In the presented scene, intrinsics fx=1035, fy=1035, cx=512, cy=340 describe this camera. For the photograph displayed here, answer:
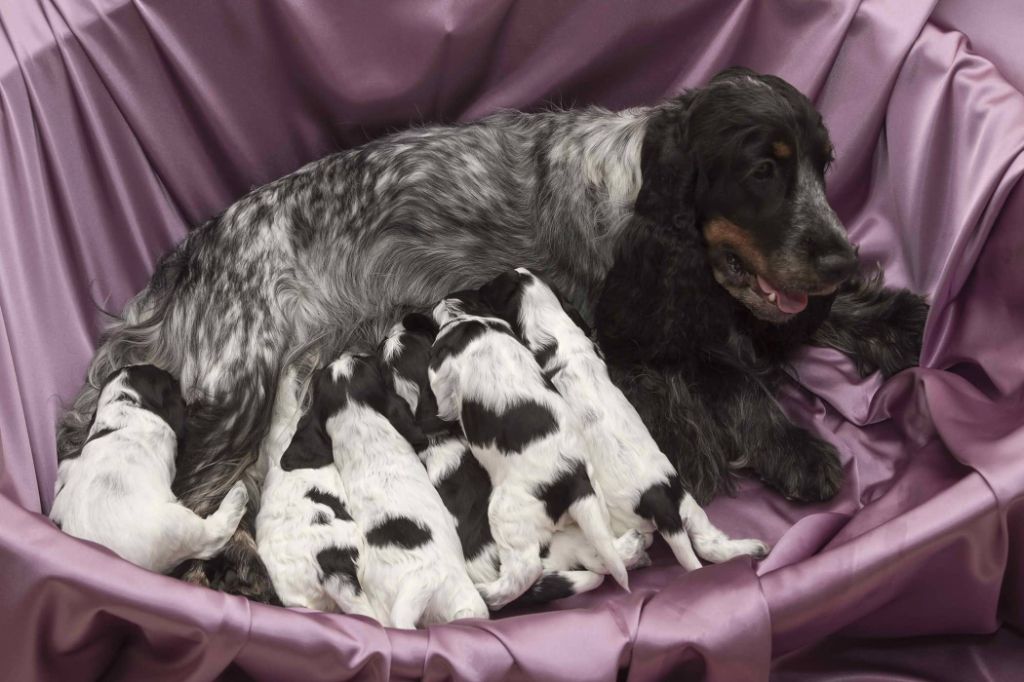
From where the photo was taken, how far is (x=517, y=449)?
2.18m

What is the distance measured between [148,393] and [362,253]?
0.70 metres

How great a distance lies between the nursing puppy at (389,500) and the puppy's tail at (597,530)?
26cm

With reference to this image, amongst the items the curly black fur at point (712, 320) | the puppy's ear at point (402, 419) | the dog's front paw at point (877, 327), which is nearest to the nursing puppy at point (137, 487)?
the puppy's ear at point (402, 419)

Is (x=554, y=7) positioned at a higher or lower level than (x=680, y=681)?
higher

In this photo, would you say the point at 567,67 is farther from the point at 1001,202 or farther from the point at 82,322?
the point at 82,322

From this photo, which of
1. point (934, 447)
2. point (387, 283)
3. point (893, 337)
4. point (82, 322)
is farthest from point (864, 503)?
point (82, 322)

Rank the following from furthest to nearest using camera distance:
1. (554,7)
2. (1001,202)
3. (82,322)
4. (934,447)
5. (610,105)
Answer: (610,105) → (554,7) → (82,322) → (1001,202) → (934,447)

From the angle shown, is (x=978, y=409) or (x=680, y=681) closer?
(x=680, y=681)

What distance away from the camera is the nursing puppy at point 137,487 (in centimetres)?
217

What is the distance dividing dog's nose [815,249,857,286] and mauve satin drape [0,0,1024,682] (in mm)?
337

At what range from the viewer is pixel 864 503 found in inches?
102

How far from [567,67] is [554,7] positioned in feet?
0.63

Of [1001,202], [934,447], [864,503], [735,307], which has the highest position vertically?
[1001,202]

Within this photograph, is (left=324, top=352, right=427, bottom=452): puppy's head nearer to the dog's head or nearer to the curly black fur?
the curly black fur
